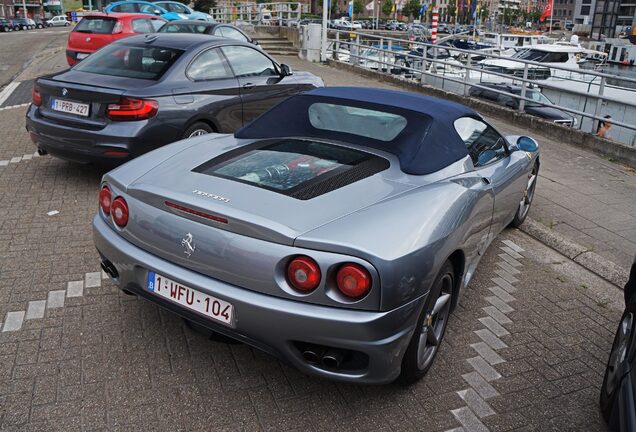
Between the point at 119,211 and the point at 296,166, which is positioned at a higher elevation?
the point at 296,166

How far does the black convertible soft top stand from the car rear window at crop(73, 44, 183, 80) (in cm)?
252

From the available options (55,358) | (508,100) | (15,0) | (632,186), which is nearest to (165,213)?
(55,358)

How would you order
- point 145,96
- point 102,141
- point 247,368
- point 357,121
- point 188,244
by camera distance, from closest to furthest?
point 188,244 → point 247,368 → point 357,121 → point 102,141 → point 145,96

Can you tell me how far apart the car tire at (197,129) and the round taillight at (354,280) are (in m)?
3.90

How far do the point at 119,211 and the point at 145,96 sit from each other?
2.76 m

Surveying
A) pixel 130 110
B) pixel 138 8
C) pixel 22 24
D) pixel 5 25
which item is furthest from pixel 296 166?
pixel 22 24

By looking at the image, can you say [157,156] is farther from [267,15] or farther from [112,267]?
[267,15]

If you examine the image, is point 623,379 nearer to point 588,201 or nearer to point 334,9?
point 588,201

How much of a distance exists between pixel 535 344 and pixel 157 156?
255 cm

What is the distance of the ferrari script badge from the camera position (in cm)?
267

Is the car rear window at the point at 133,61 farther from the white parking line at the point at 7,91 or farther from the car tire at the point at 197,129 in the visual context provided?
the white parking line at the point at 7,91

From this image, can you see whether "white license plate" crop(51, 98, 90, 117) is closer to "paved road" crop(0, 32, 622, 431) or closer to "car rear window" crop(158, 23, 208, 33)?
"paved road" crop(0, 32, 622, 431)

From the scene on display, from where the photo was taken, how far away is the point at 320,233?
249 centimetres

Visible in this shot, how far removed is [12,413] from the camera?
2631 millimetres
